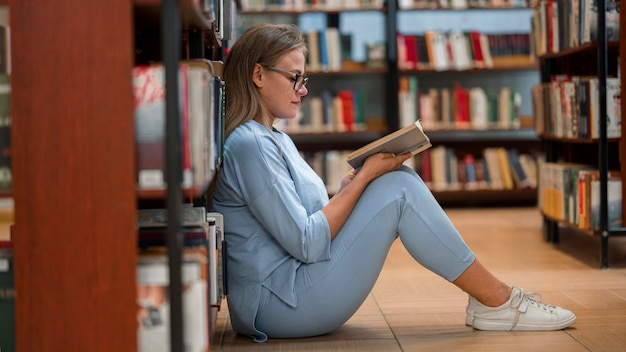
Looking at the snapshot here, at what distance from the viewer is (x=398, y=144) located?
2449 millimetres

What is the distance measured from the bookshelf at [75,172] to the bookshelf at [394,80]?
4740 millimetres

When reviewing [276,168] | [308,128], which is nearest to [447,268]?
[276,168]

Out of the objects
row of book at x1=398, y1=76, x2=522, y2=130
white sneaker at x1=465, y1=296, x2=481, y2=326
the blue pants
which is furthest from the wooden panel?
row of book at x1=398, y1=76, x2=522, y2=130

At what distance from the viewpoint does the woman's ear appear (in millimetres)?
2516

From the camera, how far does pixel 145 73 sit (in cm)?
165

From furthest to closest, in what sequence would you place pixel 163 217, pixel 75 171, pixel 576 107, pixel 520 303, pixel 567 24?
pixel 567 24, pixel 576 107, pixel 520 303, pixel 163 217, pixel 75 171

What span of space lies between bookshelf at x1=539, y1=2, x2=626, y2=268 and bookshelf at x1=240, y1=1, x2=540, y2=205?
1704 mm

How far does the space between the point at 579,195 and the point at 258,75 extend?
199cm

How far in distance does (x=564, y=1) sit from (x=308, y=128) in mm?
2432

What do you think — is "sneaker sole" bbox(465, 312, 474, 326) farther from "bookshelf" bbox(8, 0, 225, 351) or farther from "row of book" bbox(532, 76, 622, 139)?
"row of book" bbox(532, 76, 622, 139)

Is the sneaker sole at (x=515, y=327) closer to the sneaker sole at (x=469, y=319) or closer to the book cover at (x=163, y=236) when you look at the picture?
the sneaker sole at (x=469, y=319)

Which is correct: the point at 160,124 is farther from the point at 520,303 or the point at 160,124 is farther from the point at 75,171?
the point at 520,303

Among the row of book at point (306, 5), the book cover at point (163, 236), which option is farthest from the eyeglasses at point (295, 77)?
the row of book at point (306, 5)

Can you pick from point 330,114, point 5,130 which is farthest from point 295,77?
point 330,114
